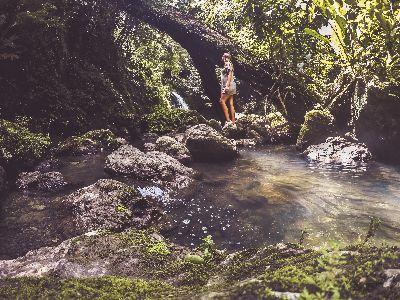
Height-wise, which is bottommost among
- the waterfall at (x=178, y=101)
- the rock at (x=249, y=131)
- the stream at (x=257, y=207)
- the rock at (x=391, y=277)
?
the stream at (x=257, y=207)

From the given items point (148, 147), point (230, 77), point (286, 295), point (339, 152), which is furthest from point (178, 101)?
point (286, 295)

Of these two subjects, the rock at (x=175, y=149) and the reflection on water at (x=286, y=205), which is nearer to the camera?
the reflection on water at (x=286, y=205)

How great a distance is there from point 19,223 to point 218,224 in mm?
3159

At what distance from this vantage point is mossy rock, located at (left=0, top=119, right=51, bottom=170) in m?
8.30

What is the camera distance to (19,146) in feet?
28.9

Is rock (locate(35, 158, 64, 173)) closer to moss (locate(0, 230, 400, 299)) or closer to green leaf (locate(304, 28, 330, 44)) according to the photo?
moss (locate(0, 230, 400, 299))

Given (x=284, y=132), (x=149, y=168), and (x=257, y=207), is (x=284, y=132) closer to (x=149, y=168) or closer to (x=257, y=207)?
(x=149, y=168)

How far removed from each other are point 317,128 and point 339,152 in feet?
4.57

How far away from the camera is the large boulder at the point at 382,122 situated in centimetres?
995

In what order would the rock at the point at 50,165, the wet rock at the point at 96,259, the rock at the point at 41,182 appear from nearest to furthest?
the wet rock at the point at 96,259
the rock at the point at 41,182
the rock at the point at 50,165

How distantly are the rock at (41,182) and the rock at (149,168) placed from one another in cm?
107

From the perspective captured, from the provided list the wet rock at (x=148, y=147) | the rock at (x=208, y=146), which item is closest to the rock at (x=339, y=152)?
the rock at (x=208, y=146)

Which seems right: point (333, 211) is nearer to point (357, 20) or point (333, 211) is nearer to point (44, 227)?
point (44, 227)

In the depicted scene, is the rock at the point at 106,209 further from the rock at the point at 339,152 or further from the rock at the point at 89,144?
the rock at the point at 339,152
